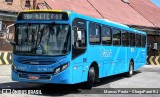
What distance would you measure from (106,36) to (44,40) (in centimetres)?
410

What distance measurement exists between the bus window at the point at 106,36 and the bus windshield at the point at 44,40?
10.9ft

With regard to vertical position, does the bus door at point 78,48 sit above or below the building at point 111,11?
below

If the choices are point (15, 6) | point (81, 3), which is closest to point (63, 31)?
point (15, 6)

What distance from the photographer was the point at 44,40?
11.2 m

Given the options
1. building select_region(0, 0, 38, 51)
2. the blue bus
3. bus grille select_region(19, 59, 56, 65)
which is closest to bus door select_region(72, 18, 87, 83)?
the blue bus

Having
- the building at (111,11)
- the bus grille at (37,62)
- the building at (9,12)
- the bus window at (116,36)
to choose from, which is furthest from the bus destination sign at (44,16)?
the building at (111,11)

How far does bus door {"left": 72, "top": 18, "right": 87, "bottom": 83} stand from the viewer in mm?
11469

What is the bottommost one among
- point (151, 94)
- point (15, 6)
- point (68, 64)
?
point (151, 94)

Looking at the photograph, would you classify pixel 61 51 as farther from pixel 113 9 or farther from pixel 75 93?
pixel 113 9

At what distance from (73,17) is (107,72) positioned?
4.23 meters

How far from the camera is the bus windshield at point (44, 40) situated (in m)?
11.1

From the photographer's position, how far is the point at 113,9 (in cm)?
4706

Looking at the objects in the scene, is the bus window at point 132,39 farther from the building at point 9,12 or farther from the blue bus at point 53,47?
the building at point 9,12

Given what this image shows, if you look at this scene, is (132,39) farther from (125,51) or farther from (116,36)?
(116,36)
